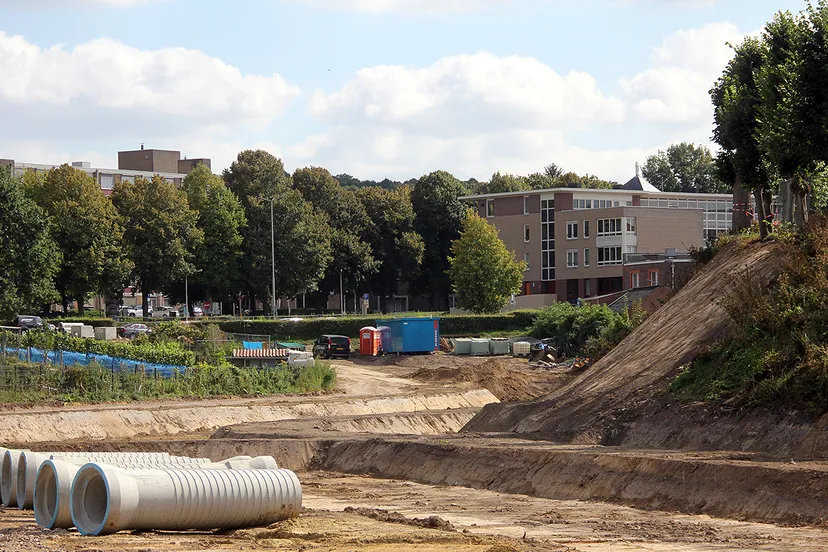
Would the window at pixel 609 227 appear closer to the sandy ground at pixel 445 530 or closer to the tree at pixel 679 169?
the tree at pixel 679 169

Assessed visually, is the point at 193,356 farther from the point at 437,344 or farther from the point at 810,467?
the point at 810,467

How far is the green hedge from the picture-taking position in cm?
7994

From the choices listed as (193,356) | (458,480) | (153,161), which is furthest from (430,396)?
(153,161)

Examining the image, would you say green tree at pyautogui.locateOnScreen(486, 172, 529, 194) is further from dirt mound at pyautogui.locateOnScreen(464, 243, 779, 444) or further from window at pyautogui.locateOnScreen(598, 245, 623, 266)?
dirt mound at pyautogui.locateOnScreen(464, 243, 779, 444)

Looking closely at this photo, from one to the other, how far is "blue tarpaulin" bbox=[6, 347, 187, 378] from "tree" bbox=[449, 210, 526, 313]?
48728mm

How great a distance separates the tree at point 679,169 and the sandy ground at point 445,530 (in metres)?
132

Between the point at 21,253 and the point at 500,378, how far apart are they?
37.1 m

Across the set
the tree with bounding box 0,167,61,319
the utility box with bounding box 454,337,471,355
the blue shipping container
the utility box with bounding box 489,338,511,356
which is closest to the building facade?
the utility box with bounding box 489,338,511,356

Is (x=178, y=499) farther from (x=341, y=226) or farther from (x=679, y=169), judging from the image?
(x=679, y=169)

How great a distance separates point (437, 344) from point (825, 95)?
47881 millimetres

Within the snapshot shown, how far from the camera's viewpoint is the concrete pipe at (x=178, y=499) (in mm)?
16578

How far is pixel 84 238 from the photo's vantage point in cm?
8669

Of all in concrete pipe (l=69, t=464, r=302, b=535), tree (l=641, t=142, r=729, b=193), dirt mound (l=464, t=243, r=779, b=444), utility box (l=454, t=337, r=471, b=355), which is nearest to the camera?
concrete pipe (l=69, t=464, r=302, b=535)

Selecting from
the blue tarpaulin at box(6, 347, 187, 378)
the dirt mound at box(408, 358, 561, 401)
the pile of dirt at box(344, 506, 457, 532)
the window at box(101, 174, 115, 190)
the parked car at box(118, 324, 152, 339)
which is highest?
the window at box(101, 174, 115, 190)
